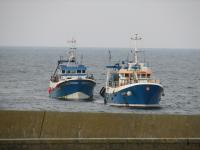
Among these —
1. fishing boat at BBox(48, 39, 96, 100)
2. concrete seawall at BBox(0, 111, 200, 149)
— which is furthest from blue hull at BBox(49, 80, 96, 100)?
concrete seawall at BBox(0, 111, 200, 149)

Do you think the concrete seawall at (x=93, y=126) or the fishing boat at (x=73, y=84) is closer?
the concrete seawall at (x=93, y=126)

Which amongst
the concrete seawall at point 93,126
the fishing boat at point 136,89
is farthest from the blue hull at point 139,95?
the concrete seawall at point 93,126

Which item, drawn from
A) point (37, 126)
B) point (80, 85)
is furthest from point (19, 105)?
point (37, 126)

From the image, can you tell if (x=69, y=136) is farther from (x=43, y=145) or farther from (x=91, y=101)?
(x=91, y=101)

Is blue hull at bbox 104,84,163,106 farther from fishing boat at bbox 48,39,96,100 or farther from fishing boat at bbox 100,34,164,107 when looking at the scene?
fishing boat at bbox 48,39,96,100

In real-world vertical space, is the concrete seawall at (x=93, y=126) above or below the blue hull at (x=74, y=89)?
above

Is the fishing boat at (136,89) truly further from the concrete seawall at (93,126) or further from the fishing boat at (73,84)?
the concrete seawall at (93,126)

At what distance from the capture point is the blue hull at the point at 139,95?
51.2 meters

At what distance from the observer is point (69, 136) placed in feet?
60.5

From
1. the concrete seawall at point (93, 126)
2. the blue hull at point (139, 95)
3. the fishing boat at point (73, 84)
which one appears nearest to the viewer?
the concrete seawall at point (93, 126)

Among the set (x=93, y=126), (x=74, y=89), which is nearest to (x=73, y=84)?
(x=74, y=89)

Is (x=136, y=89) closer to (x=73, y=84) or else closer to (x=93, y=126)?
(x=73, y=84)

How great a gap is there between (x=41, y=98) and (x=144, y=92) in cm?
1289

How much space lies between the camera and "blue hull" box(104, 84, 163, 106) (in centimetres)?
5125
